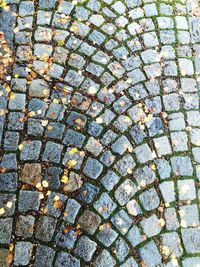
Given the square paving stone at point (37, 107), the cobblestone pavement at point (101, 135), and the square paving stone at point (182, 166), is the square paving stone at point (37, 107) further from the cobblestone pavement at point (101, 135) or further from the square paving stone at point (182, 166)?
the square paving stone at point (182, 166)

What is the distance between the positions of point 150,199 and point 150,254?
0.60 m

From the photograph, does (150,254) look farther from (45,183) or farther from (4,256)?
(4,256)

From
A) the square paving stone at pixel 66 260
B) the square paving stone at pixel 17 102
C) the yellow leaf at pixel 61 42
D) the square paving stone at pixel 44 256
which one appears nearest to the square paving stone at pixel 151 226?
the square paving stone at pixel 66 260

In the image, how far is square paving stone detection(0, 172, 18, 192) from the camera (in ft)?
13.9

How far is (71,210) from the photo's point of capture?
411 centimetres

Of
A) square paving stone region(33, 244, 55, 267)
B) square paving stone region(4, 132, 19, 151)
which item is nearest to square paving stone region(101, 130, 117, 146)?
square paving stone region(4, 132, 19, 151)

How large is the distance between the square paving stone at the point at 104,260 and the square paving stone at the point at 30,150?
1343 millimetres

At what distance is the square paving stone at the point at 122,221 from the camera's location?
4023mm

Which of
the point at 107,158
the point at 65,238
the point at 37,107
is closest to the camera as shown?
the point at 65,238

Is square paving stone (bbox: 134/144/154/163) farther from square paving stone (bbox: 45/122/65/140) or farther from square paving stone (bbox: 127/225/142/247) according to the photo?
square paving stone (bbox: 45/122/65/140)

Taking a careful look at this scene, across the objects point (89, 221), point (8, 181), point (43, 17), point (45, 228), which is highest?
point (43, 17)

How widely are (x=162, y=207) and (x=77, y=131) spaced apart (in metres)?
1.36

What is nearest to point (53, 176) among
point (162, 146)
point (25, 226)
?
point (25, 226)

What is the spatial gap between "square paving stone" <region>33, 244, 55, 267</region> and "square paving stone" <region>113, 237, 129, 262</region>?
661 millimetres
